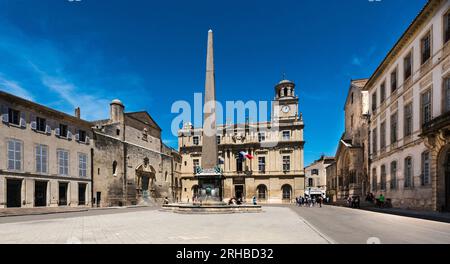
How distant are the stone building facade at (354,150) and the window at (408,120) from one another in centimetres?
1068

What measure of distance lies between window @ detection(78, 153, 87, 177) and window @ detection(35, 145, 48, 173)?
403 centimetres

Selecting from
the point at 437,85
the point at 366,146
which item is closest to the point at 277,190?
the point at 366,146

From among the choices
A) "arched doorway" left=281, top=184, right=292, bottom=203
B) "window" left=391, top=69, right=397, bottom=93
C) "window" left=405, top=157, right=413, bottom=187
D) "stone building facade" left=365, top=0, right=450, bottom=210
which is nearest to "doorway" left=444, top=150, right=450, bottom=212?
"stone building facade" left=365, top=0, right=450, bottom=210

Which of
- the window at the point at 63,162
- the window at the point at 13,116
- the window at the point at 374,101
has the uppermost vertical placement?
the window at the point at 374,101

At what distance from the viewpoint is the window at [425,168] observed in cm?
1978

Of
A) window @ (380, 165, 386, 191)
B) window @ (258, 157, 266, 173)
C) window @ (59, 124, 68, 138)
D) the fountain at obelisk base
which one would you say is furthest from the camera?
window @ (258, 157, 266, 173)

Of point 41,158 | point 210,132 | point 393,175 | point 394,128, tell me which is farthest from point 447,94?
point 41,158

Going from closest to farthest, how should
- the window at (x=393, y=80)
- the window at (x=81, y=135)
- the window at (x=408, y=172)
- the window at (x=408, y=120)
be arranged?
the window at (x=408, y=172) → the window at (x=408, y=120) → the window at (x=393, y=80) → the window at (x=81, y=135)

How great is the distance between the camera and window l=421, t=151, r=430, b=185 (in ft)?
64.9

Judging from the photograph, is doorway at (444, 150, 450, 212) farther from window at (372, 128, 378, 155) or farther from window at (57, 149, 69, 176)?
window at (57, 149, 69, 176)

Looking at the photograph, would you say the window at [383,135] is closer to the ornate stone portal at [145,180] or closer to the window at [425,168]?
the window at [425,168]

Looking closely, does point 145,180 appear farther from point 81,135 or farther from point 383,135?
point 383,135

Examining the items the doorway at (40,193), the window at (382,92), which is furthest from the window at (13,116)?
the window at (382,92)

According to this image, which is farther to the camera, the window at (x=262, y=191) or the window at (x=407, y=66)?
the window at (x=262, y=191)
